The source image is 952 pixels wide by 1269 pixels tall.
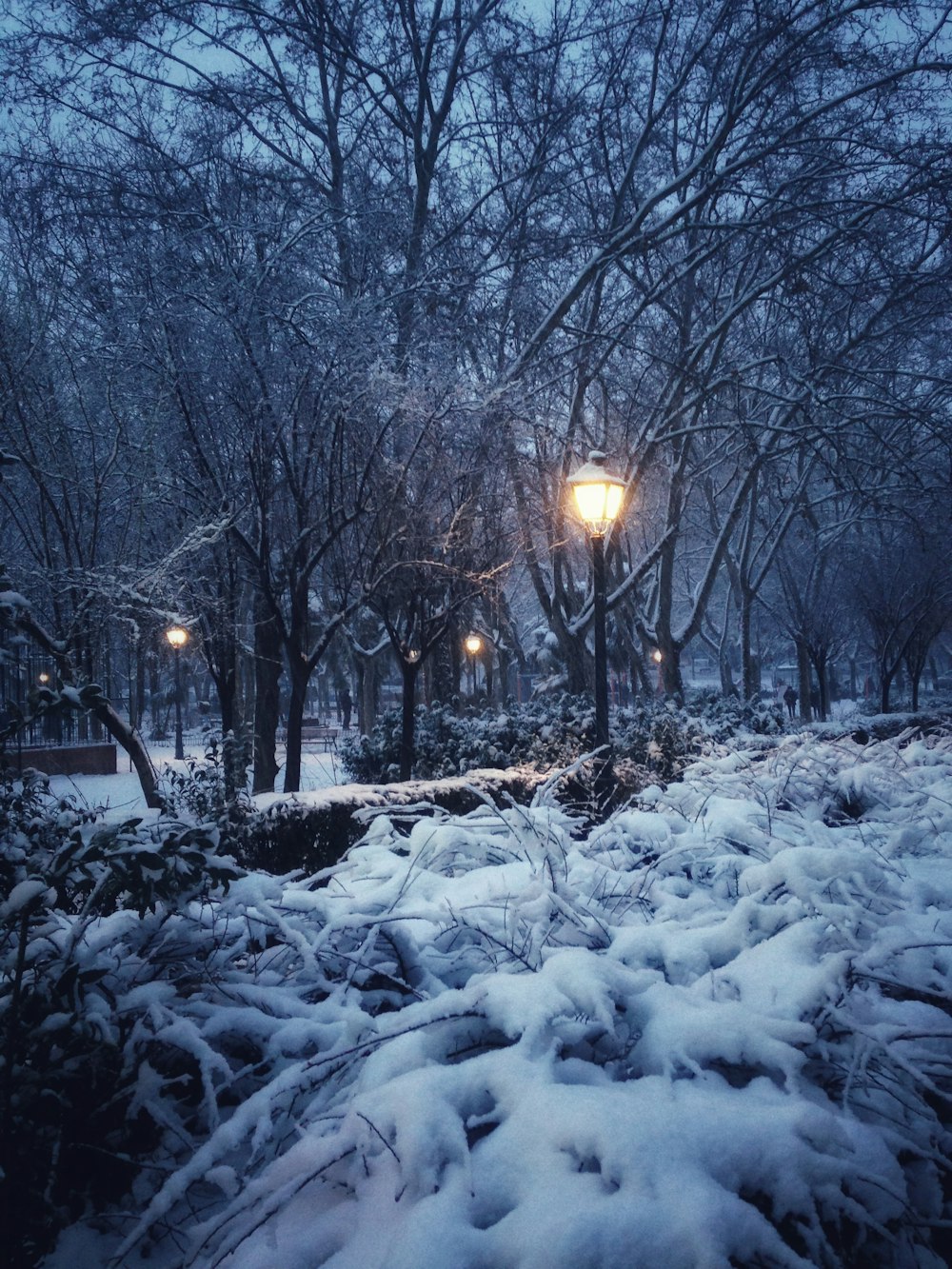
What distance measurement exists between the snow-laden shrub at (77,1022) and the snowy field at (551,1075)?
51 millimetres

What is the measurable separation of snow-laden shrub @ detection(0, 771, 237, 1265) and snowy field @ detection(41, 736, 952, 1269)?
0.17ft

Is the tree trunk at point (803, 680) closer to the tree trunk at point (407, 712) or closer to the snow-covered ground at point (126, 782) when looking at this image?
the snow-covered ground at point (126, 782)

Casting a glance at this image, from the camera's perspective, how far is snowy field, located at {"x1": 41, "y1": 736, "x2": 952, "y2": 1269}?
4.05ft

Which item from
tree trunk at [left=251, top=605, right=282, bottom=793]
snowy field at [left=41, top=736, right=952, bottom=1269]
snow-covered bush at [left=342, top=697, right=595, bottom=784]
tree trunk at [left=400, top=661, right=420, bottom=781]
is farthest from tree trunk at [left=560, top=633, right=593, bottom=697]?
snowy field at [left=41, top=736, right=952, bottom=1269]

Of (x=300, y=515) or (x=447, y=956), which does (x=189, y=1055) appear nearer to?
(x=447, y=956)

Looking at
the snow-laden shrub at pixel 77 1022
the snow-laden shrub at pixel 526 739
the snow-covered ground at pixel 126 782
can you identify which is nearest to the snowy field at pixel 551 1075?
the snow-laden shrub at pixel 77 1022

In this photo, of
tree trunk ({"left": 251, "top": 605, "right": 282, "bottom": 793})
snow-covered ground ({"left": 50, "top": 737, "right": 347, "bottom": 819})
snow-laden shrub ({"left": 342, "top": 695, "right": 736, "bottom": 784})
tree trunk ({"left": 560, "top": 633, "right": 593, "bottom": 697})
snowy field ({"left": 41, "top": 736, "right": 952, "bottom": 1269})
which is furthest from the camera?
tree trunk ({"left": 560, "top": 633, "right": 593, "bottom": 697})

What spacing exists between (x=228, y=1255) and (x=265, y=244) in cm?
1108

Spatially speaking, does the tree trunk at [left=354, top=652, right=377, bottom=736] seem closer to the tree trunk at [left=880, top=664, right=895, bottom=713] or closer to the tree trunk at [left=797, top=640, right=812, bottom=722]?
the tree trunk at [left=797, top=640, right=812, bottom=722]

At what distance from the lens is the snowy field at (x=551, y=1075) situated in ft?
4.05

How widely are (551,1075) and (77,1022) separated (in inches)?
39.5

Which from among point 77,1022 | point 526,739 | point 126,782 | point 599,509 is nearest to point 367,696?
point 126,782

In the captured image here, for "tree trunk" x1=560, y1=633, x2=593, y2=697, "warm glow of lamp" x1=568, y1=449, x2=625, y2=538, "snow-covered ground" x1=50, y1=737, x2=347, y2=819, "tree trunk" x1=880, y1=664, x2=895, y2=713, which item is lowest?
"snow-covered ground" x1=50, y1=737, x2=347, y2=819

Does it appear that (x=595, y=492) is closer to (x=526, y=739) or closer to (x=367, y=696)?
(x=526, y=739)
